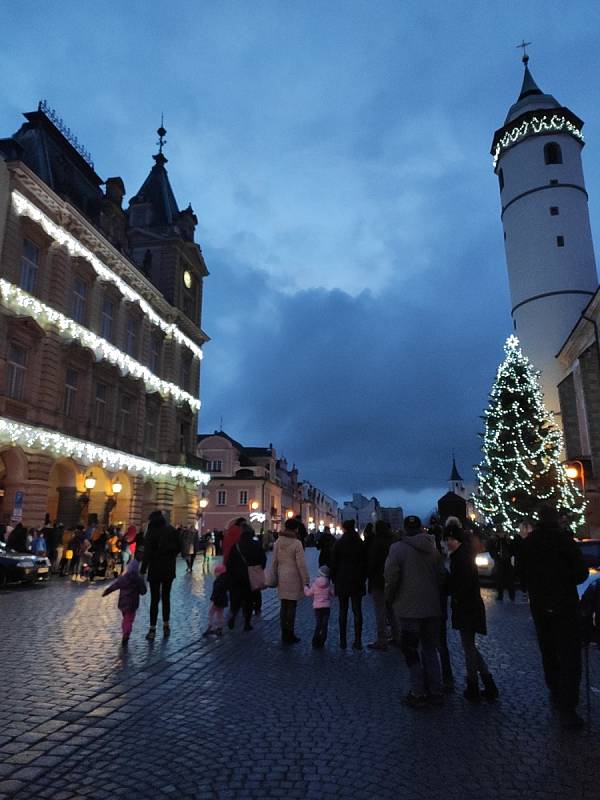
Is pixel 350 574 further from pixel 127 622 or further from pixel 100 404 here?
pixel 100 404

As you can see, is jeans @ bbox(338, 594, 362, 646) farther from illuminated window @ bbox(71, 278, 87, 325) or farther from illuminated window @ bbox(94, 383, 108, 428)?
illuminated window @ bbox(94, 383, 108, 428)

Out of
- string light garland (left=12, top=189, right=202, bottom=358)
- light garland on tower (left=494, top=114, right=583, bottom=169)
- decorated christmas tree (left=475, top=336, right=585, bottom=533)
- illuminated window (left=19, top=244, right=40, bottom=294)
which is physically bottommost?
decorated christmas tree (left=475, top=336, right=585, bottom=533)

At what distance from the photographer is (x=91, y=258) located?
3083cm

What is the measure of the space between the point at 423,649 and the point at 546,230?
45.2 meters

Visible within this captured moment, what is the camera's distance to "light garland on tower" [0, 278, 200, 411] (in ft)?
80.2

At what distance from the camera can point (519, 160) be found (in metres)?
47.3

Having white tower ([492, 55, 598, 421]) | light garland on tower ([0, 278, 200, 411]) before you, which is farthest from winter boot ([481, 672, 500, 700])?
white tower ([492, 55, 598, 421])

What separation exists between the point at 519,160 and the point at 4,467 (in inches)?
1702

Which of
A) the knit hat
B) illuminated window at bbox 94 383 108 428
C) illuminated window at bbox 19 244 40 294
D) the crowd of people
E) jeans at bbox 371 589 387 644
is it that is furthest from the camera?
illuminated window at bbox 94 383 108 428

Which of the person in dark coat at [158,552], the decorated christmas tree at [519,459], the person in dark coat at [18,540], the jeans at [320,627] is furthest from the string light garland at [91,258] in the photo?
the jeans at [320,627]

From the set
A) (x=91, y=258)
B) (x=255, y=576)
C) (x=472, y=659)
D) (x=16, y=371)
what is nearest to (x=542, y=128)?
(x=91, y=258)

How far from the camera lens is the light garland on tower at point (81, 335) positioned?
24.4 metres

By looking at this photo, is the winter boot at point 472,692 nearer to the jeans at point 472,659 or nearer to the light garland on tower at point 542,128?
the jeans at point 472,659

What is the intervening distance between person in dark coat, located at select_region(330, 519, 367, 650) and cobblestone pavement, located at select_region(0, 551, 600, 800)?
2.60ft
